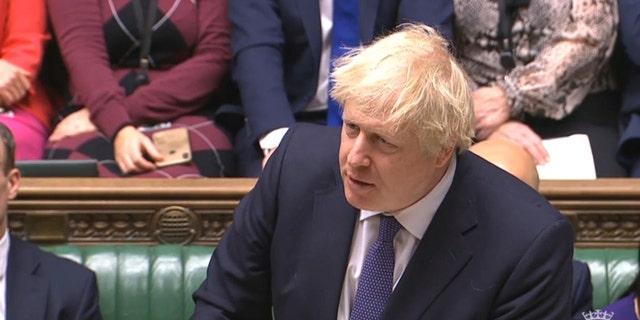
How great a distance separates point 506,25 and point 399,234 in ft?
3.59

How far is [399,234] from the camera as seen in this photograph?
1.60 metres

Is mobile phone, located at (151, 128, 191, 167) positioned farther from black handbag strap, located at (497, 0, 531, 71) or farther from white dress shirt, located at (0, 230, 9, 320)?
black handbag strap, located at (497, 0, 531, 71)

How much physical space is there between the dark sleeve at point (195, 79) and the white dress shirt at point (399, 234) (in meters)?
1.07

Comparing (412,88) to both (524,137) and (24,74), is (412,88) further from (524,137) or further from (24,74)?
(24,74)

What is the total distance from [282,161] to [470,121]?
271 mm

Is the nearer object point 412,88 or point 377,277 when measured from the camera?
point 412,88

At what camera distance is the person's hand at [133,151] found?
8.12ft

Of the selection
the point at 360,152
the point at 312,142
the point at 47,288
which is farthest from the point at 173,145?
the point at 360,152

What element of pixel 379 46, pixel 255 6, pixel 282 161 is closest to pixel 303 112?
pixel 255 6

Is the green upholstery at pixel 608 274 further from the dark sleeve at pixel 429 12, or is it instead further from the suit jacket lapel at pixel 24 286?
the suit jacket lapel at pixel 24 286

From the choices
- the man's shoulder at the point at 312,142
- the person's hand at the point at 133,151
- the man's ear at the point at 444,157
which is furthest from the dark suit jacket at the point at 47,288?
the man's ear at the point at 444,157

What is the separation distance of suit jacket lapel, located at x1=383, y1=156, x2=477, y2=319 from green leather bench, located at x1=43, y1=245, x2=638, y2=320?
91 cm

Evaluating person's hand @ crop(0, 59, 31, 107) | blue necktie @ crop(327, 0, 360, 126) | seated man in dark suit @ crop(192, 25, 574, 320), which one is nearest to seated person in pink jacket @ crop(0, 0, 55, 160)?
person's hand @ crop(0, 59, 31, 107)

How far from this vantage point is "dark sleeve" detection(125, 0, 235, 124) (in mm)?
2605
